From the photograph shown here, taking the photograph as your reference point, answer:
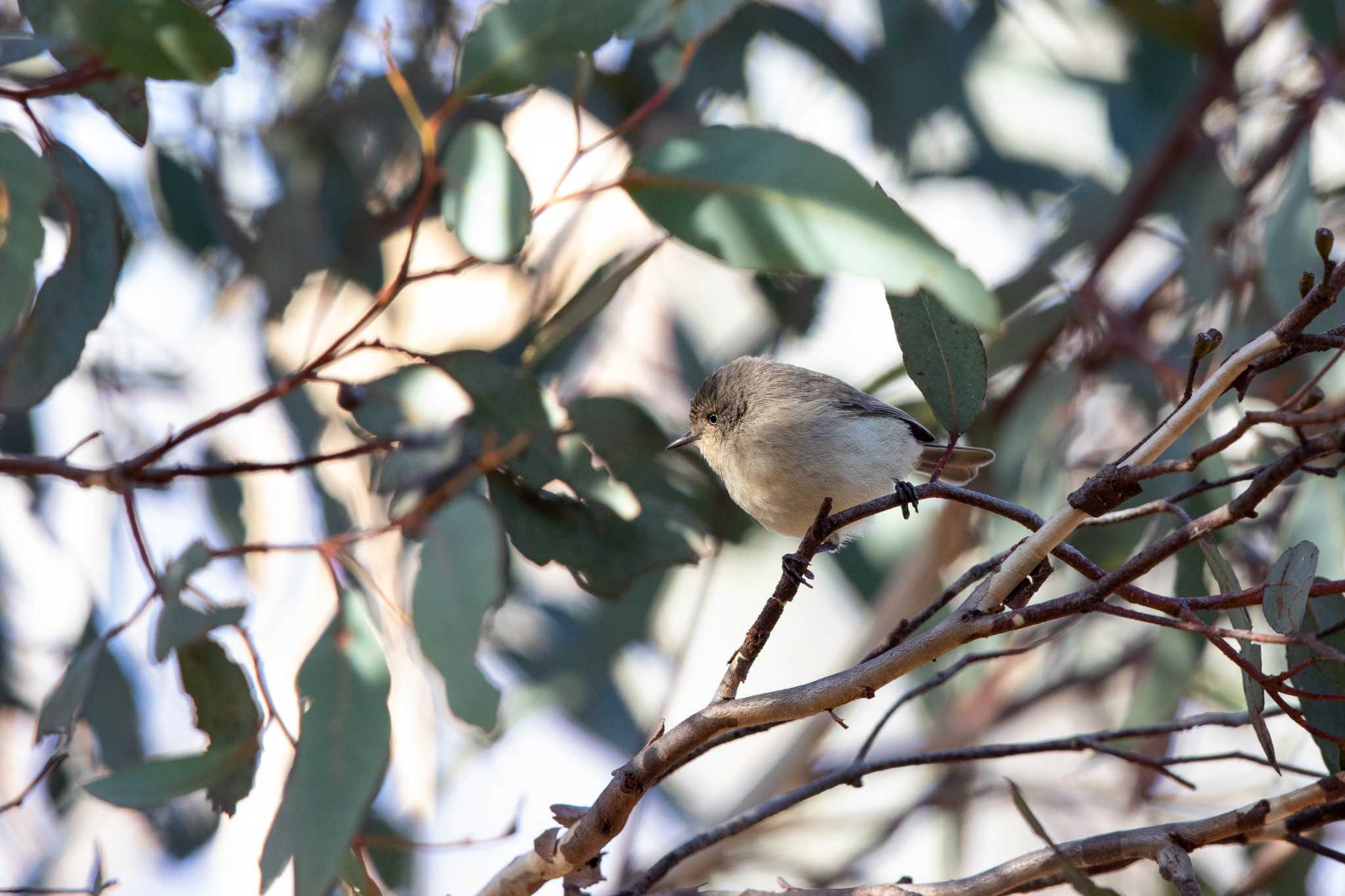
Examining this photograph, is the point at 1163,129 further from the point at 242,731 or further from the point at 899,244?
the point at 242,731

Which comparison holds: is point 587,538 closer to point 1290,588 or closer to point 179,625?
point 179,625

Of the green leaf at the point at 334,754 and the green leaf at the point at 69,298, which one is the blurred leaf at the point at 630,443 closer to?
the green leaf at the point at 334,754

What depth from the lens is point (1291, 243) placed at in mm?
2236

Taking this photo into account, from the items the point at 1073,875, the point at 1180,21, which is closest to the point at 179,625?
the point at 1073,875

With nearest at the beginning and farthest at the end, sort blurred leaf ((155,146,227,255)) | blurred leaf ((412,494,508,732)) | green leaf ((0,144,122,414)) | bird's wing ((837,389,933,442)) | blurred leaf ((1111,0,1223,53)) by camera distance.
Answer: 1. blurred leaf ((412,494,508,732))
2. green leaf ((0,144,122,414))
3. bird's wing ((837,389,933,442))
4. blurred leaf ((155,146,227,255))
5. blurred leaf ((1111,0,1223,53))

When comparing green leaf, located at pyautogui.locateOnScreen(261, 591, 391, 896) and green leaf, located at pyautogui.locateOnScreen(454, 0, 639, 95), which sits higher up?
green leaf, located at pyautogui.locateOnScreen(454, 0, 639, 95)

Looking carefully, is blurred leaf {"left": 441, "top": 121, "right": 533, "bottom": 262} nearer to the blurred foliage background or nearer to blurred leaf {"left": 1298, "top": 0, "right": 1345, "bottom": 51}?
the blurred foliage background

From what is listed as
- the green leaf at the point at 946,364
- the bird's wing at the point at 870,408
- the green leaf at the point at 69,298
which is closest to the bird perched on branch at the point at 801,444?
the bird's wing at the point at 870,408

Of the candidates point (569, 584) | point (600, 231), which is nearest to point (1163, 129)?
point (600, 231)

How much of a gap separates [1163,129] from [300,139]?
253 cm

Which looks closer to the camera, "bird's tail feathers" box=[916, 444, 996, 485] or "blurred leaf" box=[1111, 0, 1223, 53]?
"bird's tail feathers" box=[916, 444, 996, 485]

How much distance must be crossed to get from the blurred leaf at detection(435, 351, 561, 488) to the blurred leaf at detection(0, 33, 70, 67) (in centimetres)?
71

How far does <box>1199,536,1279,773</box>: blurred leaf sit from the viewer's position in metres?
1.21

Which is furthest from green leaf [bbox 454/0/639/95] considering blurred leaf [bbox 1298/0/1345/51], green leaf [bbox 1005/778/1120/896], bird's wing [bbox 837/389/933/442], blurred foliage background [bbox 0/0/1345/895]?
blurred leaf [bbox 1298/0/1345/51]
